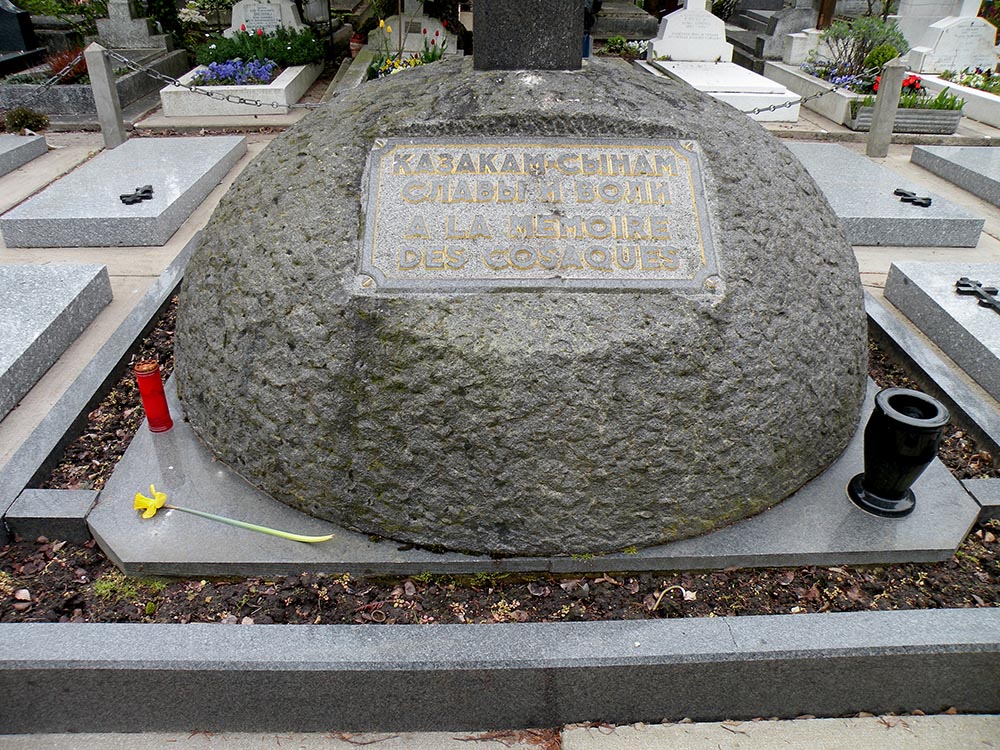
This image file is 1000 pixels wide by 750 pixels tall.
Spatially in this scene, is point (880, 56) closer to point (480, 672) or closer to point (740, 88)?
point (740, 88)

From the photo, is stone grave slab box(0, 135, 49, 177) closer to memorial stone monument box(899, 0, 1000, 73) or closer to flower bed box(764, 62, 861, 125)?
flower bed box(764, 62, 861, 125)

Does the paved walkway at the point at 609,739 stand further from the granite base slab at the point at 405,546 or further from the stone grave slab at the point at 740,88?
the stone grave slab at the point at 740,88

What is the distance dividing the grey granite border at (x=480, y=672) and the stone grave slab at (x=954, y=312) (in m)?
2.10

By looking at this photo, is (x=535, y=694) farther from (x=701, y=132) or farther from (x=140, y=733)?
(x=701, y=132)

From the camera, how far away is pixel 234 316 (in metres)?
2.68

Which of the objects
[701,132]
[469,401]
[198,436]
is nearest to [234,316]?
Result: [198,436]

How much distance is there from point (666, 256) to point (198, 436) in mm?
2025

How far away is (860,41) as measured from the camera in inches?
443

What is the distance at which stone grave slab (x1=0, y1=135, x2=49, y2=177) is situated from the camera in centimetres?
745

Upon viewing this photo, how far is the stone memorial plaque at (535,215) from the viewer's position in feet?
8.20

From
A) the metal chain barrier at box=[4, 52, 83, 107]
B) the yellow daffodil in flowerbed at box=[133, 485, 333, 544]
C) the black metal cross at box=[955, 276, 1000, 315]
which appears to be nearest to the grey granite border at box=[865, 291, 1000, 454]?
the black metal cross at box=[955, 276, 1000, 315]

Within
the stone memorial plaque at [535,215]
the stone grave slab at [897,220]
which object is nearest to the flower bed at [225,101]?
the stone grave slab at [897,220]

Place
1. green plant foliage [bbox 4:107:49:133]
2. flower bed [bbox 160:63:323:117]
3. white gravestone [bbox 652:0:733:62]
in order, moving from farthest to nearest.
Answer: white gravestone [bbox 652:0:733:62] < flower bed [bbox 160:63:323:117] < green plant foliage [bbox 4:107:49:133]

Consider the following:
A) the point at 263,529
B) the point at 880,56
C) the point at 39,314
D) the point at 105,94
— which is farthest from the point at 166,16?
the point at 263,529
